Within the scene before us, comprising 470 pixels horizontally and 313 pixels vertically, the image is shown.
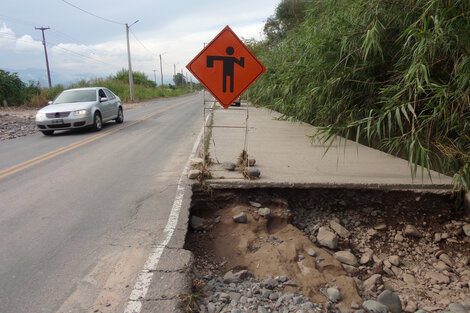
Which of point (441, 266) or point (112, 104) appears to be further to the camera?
point (112, 104)

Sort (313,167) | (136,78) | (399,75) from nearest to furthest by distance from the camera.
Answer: (399,75) < (313,167) < (136,78)

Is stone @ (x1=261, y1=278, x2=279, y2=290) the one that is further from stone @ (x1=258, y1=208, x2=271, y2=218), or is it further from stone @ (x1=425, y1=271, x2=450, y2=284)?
stone @ (x1=425, y1=271, x2=450, y2=284)

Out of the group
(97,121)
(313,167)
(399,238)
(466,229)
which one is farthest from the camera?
(97,121)

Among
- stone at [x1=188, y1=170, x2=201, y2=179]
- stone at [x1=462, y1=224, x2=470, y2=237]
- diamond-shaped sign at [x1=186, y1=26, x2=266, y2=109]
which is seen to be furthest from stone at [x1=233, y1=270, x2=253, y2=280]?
stone at [x1=462, y1=224, x2=470, y2=237]

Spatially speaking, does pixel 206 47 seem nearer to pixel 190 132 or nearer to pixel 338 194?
pixel 338 194

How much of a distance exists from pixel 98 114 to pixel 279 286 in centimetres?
1022

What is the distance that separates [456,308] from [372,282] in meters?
0.73

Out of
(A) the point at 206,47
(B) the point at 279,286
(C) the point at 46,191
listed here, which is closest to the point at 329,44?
(A) the point at 206,47

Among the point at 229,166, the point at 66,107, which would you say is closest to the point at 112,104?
the point at 66,107

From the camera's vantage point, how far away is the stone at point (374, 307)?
2.73m

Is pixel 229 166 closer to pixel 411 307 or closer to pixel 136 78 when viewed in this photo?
pixel 411 307

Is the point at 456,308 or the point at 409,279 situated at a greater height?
the point at 456,308

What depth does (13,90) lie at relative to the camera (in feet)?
76.8

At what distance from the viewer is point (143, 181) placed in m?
5.47
